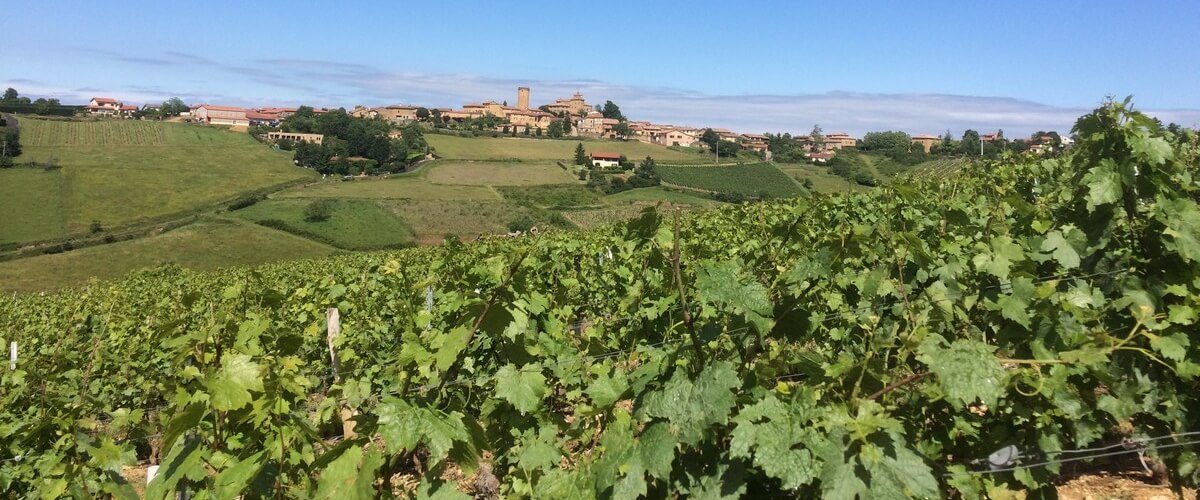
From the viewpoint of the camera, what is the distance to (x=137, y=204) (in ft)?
183

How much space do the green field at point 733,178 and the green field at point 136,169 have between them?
122 feet

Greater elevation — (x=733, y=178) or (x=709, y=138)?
(x=709, y=138)

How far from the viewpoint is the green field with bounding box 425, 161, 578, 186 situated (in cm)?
7000

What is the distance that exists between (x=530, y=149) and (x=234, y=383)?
289ft

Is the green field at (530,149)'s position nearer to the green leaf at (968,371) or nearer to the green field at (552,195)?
the green field at (552,195)

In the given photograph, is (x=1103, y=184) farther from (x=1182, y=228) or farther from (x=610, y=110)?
(x=610, y=110)

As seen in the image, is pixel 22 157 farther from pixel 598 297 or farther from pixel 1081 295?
pixel 1081 295

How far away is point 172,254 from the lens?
45344mm

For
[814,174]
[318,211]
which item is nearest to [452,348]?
[318,211]

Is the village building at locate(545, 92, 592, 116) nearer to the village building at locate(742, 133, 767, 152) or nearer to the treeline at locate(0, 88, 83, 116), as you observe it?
the village building at locate(742, 133, 767, 152)

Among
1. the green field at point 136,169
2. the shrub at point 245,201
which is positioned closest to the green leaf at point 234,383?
the green field at point 136,169

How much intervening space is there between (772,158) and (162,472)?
87815mm

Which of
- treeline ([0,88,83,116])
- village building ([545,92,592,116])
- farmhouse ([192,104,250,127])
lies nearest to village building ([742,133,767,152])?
village building ([545,92,592,116])

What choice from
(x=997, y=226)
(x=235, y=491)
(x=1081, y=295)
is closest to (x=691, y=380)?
(x=235, y=491)
